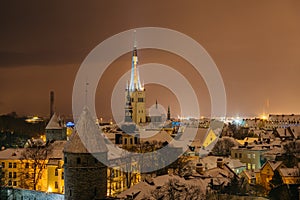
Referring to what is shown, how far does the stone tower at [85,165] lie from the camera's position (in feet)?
92.4

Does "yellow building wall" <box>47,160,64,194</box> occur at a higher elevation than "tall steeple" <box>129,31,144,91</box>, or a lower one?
lower

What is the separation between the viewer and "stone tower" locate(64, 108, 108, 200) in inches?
1109

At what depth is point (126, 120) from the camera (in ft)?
226

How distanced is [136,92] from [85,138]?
3405 inches

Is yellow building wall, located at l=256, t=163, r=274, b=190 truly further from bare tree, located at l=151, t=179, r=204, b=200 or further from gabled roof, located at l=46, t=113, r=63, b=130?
gabled roof, located at l=46, t=113, r=63, b=130

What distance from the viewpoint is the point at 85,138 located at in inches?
1142

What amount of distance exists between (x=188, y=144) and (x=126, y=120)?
386 inches

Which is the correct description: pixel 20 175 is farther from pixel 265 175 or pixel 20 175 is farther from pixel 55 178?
pixel 265 175

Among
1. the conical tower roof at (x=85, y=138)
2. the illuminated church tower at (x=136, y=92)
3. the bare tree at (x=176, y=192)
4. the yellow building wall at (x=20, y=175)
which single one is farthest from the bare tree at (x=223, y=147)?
the conical tower roof at (x=85, y=138)

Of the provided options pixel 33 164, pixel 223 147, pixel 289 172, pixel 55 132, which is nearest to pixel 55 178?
pixel 33 164

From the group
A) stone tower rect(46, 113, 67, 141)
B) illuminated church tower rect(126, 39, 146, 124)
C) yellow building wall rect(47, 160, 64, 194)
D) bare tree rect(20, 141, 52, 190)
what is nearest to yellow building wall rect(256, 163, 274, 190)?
yellow building wall rect(47, 160, 64, 194)

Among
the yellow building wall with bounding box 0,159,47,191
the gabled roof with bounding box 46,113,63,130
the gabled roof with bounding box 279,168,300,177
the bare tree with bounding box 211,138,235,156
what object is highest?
the gabled roof with bounding box 46,113,63,130

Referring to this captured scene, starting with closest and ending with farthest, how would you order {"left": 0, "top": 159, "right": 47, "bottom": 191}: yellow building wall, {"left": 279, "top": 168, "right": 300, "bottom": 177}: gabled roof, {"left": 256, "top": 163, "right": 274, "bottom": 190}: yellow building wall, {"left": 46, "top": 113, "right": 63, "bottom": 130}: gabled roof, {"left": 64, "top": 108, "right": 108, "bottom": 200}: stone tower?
{"left": 64, "top": 108, "right": 108, "bottom": 200}: stone tower < {"left": 279, "top": 168, "right": 300, "bottom": 177}: gabled roof < {"left": 256, "top": 163, "right": 274, "bottom": 190}: yellow building wall < {"left": 0, "top": 159, "right": 47, "bottom": 191}: yellow building wall < {"left": 46, "top": 113, "right": 63, "bottom": 130}: gabled roof

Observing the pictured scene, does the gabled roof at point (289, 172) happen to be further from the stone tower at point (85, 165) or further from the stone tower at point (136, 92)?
the stone tower at point (136, 92)
